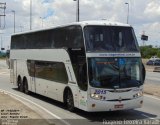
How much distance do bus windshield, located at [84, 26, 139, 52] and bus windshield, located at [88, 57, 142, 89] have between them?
0.46 metres

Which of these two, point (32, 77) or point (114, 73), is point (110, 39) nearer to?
point (114, 73)

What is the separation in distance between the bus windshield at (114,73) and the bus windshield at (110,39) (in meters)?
0.46

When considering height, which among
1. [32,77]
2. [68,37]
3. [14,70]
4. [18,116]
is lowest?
[18,116]

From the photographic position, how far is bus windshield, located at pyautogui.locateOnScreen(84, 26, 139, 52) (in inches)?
624

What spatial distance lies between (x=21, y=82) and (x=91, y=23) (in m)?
11.0

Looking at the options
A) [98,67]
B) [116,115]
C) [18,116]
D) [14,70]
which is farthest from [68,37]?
[14,70]

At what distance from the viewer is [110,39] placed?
16.1 meters

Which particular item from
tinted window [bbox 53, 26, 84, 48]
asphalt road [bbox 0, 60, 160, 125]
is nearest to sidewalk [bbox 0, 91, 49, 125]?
asphalt road [bbox 0, 60, 160, 125]

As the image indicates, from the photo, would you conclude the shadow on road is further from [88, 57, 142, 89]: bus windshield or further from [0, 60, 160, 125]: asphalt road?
[88, 57, 142, 89]: bus windshield

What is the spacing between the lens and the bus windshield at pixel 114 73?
50.1ft

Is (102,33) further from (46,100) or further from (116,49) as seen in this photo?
(46,100)

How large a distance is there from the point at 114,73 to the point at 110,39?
1.36 m

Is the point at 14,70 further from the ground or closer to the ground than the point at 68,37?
closer to the ground

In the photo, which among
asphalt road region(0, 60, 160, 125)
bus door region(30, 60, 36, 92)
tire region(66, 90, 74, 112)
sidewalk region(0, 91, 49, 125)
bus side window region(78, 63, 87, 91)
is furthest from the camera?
bus door region(30, 60, 36, 92)
